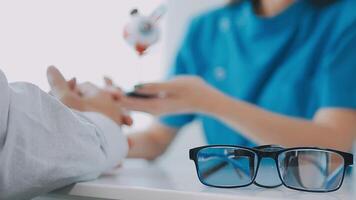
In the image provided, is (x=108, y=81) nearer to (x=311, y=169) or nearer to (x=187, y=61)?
(x=311, y=169)

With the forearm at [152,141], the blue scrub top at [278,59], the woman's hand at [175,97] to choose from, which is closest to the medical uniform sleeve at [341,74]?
the blue scrub top at [278,59]

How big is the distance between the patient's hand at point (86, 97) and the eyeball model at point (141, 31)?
0.11 m

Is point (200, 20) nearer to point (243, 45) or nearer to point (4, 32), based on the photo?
point (243, 45)

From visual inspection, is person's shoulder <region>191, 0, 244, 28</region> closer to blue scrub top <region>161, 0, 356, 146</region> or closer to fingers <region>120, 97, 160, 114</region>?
blue scrub top <region>161, 0, 356, 146</region>

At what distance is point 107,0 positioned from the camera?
719 millimetres

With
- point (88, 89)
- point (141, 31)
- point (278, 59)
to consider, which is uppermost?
point (278, 59)

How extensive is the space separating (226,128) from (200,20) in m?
0.28

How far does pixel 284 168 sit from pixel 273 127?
322 millimetres

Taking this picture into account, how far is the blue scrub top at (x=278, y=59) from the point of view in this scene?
0.79 m

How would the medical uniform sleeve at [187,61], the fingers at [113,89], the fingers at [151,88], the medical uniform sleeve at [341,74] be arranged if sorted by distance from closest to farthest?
the fingers at [113,89], the fingers at [151,88], the medical uniform sleeve at [341,74], the medical uniform sleeve at [187,61]

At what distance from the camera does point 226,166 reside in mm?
437

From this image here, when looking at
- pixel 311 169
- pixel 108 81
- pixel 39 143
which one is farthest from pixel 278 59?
pixel 39 143

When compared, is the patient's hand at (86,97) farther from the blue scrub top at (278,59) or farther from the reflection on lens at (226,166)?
the blue scrub top at (278,59)

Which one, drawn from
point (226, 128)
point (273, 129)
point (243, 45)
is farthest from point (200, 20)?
point (273, 129)
